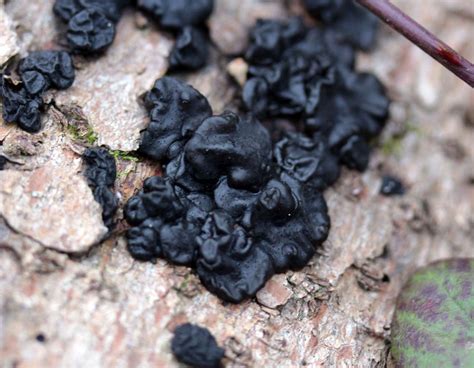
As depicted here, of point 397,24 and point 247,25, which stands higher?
point 397,24

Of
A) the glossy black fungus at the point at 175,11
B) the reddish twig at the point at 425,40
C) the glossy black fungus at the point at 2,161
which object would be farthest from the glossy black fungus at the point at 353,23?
the glossy black fungus at the point at 2,161

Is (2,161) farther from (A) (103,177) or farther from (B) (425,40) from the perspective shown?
(B) (425,40)

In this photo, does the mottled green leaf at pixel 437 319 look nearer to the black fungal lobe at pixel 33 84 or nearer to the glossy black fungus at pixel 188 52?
the glossy black fungus at pixel 188 52

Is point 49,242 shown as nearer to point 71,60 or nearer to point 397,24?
point 71,60

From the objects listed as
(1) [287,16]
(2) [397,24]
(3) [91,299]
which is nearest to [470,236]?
(2) [397,24]

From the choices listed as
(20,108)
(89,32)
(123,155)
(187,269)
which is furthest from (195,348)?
(89,32)

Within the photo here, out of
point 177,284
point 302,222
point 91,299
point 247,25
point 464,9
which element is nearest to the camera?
point 91,299

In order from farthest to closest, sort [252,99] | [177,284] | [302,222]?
1. [252,99]
2. [302,222]
3. [177,284]

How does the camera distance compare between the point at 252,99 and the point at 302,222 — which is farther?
the point at 252,99

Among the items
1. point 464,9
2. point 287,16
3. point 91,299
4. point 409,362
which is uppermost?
point 464,9
